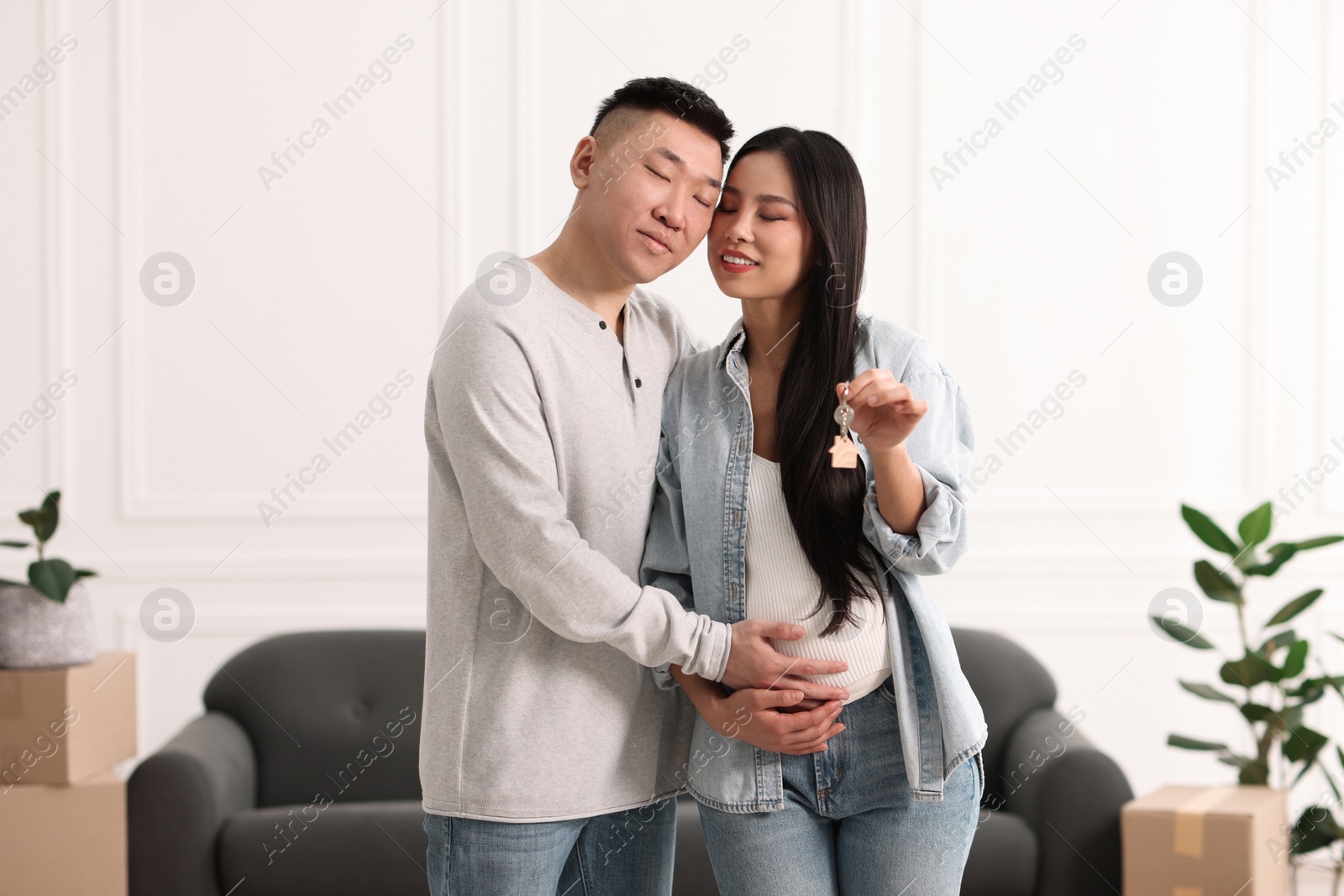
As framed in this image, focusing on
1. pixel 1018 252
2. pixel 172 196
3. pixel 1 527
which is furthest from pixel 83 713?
pixel 1018 252

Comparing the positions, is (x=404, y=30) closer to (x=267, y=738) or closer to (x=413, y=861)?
(x=267, y=738)

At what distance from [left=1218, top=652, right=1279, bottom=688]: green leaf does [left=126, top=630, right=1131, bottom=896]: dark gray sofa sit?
0.42 m

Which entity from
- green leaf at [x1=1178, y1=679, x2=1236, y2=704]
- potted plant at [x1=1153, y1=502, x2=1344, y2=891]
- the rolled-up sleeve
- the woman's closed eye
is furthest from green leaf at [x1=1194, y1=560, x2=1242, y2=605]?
the woman's closed eye

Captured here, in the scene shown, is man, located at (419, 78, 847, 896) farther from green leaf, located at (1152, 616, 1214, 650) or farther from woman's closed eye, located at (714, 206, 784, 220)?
green leaf, located at (1152, 616, 1214, 650)

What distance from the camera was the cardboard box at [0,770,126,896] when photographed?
2.12 meters

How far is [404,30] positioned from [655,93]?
6.25 feet

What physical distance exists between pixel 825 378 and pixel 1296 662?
1721mm

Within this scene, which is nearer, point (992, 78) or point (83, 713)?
point (83, 713)

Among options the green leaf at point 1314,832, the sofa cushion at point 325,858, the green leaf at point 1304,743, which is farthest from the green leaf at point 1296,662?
the sofa cushion at point 325,858

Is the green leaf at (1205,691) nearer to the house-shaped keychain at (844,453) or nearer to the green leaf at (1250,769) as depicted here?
the green leaf at (1250,769)

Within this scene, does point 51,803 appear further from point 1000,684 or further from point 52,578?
point 1000,684

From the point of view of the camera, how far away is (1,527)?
2953 millimetres

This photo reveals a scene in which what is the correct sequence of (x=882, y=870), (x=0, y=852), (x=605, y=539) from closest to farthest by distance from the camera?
(x=882, y=870)
(x=605, y=539)
(x=0, y=852)

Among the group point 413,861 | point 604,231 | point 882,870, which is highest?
point 604,231
